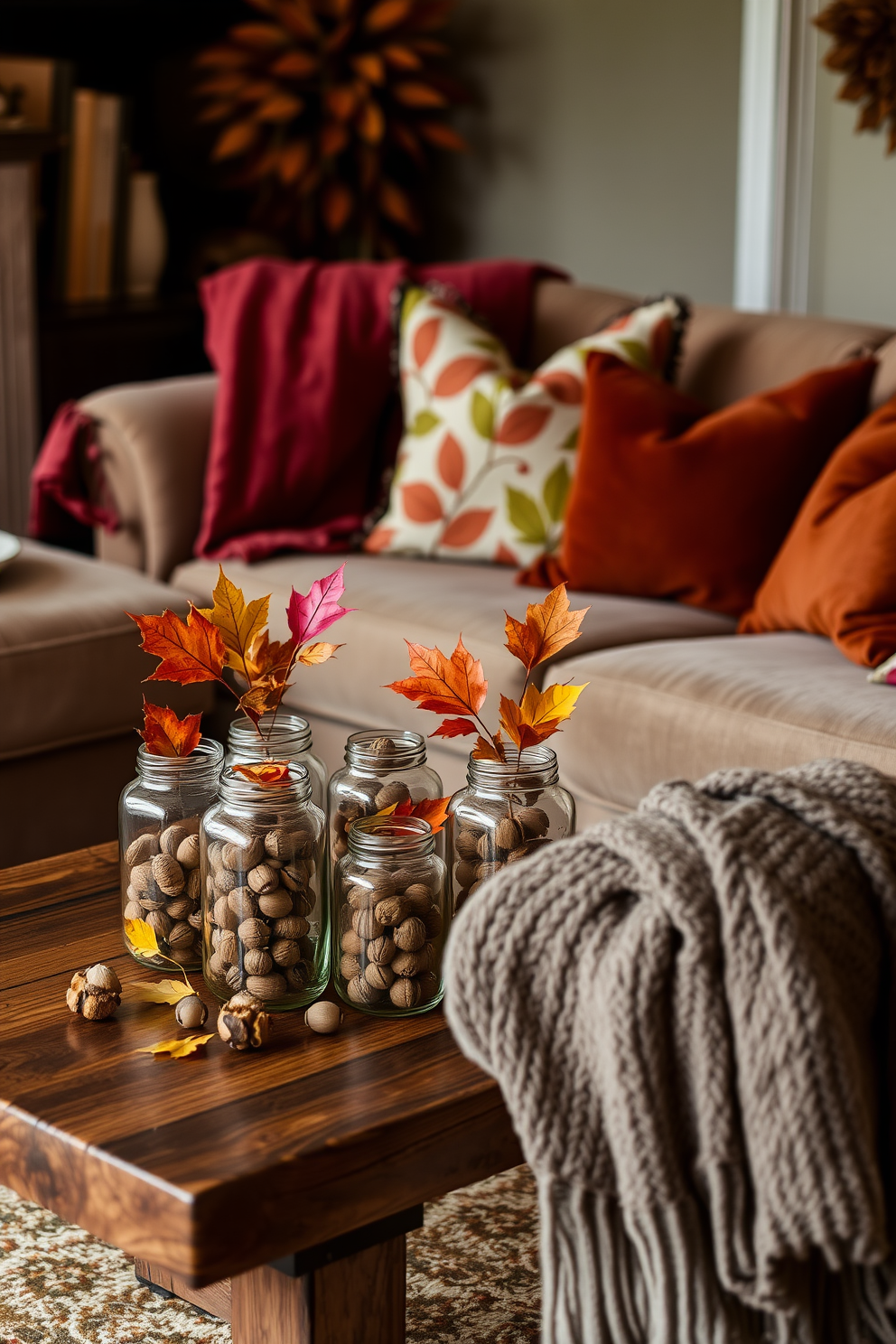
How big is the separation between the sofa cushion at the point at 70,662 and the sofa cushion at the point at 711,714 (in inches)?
25.1

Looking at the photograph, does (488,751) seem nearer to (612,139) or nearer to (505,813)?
(505,813)

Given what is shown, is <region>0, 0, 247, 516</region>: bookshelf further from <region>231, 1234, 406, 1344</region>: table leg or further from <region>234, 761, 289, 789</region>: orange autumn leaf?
<region>231, 1234, 406, 1344</region>: table leg

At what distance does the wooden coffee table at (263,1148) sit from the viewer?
97 cm

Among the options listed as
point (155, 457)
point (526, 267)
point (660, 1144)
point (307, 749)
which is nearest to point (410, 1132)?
point (660, 1144)

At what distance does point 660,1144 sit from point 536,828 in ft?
1.35

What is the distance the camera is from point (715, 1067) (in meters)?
0.86

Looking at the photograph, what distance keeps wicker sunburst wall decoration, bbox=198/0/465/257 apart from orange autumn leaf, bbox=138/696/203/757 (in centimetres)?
291

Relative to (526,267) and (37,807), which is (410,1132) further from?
(526,267)

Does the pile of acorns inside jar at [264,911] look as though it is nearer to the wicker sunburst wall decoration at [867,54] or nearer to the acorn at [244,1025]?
the acorn at [244,1025]

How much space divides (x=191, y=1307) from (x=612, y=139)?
3066mm

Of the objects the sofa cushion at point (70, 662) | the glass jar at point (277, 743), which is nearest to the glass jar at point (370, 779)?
the glass jar at point (277, 743)

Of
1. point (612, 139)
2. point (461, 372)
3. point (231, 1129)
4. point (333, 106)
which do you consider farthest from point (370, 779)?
point (333, 106)

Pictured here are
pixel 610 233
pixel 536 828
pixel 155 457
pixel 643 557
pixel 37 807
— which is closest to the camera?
pixel 536 828

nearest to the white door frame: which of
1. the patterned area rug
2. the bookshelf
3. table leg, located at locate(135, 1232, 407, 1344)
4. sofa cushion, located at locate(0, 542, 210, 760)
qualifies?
the bookshelf
